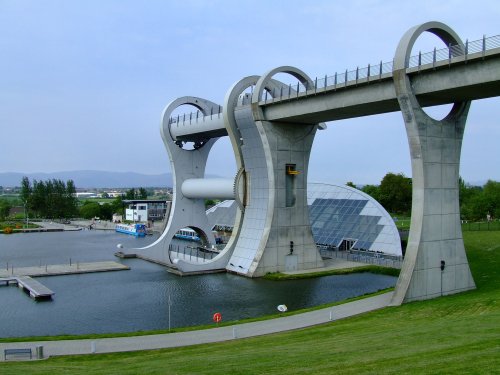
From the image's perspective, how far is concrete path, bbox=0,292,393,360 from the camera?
753 inches

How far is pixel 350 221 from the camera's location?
47625mm

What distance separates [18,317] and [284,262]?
62.2ft

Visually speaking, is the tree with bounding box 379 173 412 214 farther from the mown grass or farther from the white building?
the mown grass

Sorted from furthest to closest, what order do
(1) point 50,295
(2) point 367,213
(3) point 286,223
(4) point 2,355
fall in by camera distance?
(2) point 367,213 → (3) point 286,223 → (1) point 50,295 → (4) point 2,355

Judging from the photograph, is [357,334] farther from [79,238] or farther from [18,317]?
[79,238]

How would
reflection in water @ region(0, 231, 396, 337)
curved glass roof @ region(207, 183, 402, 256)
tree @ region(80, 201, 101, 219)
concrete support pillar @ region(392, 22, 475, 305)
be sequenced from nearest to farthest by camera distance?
reflection in water @ region(0, 231, 396, 337) → concrete support pillar @ region(392, 22, 475, 305) → curved glass roof @ region(207, 183, 402, 256) → tree @ region(80, 201, 101, 219)

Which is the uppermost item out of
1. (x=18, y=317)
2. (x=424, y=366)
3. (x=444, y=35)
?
(x=444, y=35)

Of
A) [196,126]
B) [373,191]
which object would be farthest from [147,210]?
[196,126]

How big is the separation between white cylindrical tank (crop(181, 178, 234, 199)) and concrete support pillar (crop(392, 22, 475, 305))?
18.8 metres

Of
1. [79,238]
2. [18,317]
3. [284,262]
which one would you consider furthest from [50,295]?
[79,238]

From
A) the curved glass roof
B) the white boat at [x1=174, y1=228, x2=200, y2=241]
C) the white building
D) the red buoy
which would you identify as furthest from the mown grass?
the white building

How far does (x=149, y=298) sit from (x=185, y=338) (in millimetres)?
11010

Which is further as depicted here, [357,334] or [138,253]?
[138,253]

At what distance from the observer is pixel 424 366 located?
1190 cm
